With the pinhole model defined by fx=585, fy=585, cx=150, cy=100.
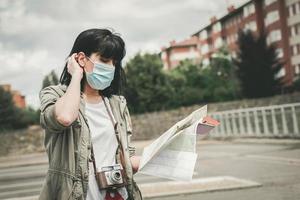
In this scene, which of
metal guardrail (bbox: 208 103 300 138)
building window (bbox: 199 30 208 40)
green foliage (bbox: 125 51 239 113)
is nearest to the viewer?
metal guardrail (bbox: 208 103 300 138)

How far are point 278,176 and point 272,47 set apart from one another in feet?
167

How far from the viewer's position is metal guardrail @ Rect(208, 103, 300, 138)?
19.6m

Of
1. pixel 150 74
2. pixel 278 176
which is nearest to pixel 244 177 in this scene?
pixel 278 176

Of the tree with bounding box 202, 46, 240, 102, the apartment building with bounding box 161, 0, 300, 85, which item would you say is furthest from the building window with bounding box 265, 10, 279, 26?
the tree with bounding box 202, 46, 240, 102

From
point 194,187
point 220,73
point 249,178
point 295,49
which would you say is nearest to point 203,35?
point 220,73

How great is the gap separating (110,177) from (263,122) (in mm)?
20621

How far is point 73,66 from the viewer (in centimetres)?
278

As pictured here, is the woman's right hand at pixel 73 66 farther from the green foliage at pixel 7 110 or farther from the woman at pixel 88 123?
the green foliage at pixel 7 110

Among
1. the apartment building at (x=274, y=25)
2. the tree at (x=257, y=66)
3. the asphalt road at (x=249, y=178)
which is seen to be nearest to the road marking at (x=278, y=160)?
the asphalt road at (x=249, y=178)

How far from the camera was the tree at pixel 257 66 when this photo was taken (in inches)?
2254

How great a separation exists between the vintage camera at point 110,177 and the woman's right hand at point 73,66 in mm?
467

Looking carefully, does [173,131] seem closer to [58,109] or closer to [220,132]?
[58,109]

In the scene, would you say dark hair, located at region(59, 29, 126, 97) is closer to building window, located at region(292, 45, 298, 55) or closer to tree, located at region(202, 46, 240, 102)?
tree, located at region(202, 46, 240, 102)

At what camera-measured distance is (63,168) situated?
2.58 metres
